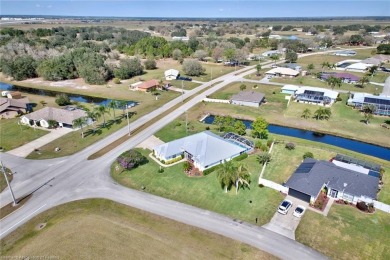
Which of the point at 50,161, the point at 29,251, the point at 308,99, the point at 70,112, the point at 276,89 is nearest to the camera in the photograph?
the point at 29,251

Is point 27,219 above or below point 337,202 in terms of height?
below

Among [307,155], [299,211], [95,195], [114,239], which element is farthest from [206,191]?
[307,155]

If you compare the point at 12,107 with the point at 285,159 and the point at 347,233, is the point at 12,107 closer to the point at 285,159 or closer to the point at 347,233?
the point at 285,159

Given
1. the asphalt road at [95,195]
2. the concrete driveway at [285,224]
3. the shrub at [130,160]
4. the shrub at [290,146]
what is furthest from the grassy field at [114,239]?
the shrub at [290,146]

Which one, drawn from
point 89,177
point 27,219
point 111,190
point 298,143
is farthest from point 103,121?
point 298,143

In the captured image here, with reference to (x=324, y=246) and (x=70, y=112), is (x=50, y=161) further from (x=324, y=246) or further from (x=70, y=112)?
(x=324, y=246)

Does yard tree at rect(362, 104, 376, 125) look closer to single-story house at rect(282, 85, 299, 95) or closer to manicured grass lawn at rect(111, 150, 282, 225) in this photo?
single-story house at rect(282, 85, 299, 95)

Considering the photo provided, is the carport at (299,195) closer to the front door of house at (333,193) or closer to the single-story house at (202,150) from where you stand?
the front door of house at (333,193)
